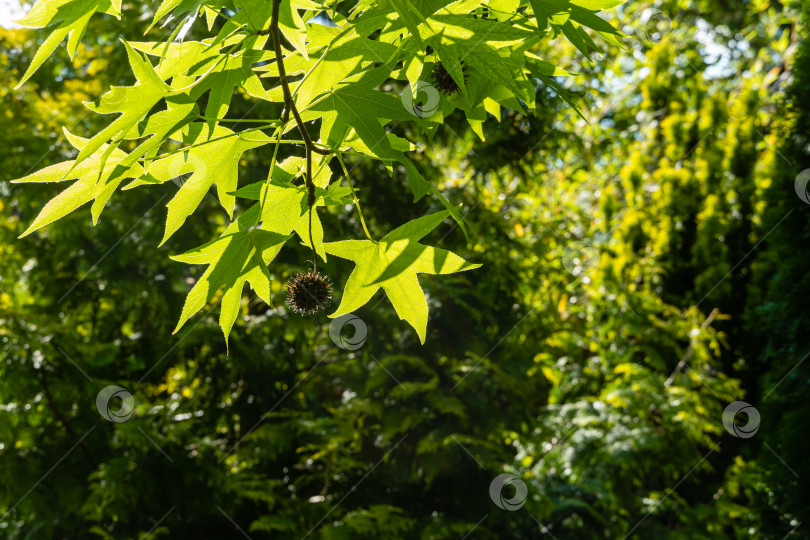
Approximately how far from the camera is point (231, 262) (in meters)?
1.02

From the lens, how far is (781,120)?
12.9ft

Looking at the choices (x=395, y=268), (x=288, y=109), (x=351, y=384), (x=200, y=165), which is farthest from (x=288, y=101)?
(x=351, y=384)

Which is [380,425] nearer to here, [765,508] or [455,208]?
[765,508]

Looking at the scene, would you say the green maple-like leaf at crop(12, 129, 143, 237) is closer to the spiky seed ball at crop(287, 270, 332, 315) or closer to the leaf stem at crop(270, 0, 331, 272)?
the leaf stem at crop(270, 0, 331, 272)

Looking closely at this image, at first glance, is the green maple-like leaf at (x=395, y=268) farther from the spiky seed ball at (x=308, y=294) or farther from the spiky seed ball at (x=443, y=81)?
the spiky seed ball at (x=443, y=81)

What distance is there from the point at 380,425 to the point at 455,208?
289 cm

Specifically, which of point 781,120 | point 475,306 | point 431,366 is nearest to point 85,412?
point 431,366

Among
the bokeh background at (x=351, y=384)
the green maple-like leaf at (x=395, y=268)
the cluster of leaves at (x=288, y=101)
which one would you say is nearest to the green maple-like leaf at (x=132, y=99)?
the cluster of leaves at (x=288, y=101)

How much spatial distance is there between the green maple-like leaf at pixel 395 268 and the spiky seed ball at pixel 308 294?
178 mm

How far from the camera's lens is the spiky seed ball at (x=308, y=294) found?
1276 millimetres

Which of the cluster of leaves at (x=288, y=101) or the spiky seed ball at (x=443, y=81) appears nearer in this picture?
the cluster of leaves at (x=288, y=101)

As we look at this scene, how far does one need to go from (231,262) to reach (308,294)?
0.93 ft

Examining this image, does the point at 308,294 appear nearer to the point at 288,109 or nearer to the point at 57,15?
the point at 288,109

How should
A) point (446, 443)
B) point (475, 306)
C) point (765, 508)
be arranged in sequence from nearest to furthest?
point (446, 443) < point (765, 508) < point (475, 306)
